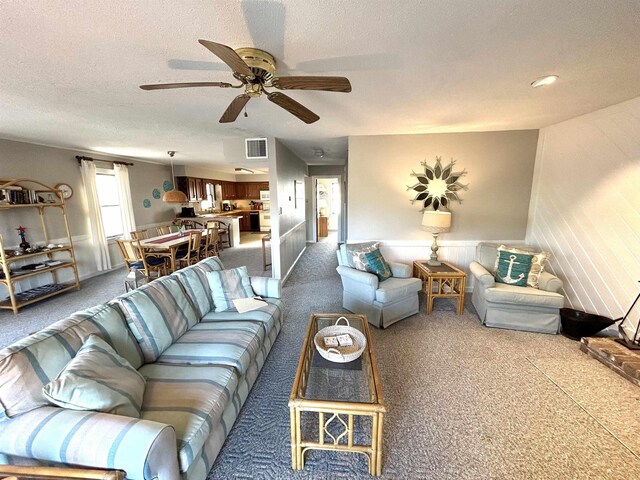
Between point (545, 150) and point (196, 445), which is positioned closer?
point (196, 445)

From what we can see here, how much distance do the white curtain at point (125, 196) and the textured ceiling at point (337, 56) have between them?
262 centimetres

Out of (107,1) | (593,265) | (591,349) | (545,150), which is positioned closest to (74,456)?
(107,1)

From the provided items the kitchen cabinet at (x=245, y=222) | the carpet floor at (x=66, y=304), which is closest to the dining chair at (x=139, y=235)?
the carpet floor at (x=66, y=304)

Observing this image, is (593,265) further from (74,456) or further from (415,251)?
(74,456)

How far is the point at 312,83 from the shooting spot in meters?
1.48

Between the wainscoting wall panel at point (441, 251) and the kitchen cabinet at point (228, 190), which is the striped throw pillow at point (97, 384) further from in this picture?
the kitchen cabinet at point (228, 190)

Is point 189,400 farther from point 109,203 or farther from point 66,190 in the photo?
point 109,203

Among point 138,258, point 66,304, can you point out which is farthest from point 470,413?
point 66,304

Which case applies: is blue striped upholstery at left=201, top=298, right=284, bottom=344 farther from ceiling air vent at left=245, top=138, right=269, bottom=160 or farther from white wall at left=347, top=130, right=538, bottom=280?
ceiling air vent at left=245, top=138, right=269, bottom=160

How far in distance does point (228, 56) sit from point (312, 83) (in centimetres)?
47

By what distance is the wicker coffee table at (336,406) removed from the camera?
1.35m

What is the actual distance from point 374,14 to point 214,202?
28.4 ft

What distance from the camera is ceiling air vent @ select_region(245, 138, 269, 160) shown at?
3973mm

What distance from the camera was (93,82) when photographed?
Result: 195cm
